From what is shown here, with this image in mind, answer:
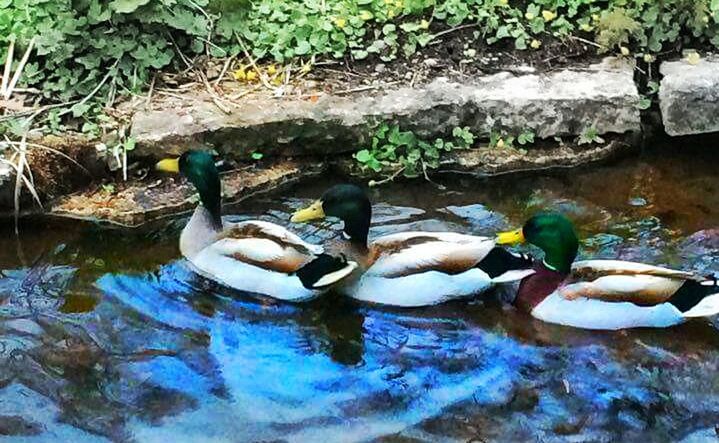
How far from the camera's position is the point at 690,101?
5.83 metres

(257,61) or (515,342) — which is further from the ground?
(257,61)

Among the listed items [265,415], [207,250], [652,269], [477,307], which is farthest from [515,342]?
[207,250]

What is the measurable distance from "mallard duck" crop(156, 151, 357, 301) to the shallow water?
9 cm

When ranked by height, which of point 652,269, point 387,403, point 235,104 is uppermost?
point 235,104

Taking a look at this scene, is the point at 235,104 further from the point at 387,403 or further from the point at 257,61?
the point at 387,403

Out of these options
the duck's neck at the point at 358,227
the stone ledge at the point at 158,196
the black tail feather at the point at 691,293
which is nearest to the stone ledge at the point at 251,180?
the stone ledge at the point at 158,196

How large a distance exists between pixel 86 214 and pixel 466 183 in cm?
195

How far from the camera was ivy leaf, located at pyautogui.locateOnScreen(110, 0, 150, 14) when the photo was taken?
19.0 ft

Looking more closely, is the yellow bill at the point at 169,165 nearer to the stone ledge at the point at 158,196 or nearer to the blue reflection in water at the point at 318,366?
the stone ledge at the point at 158,196

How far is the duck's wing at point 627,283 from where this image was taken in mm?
4504

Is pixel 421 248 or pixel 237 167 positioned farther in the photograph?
pixel 237 167

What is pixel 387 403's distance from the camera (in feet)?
13.8

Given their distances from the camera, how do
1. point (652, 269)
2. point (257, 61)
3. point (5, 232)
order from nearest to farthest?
1. point (652, 269)
2. point (5, 232)
3. point (257, 61)

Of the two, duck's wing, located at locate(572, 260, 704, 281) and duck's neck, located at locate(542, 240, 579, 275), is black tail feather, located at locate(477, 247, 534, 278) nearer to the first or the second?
duck's neck, located at locate(542, 240, 579, 275)
